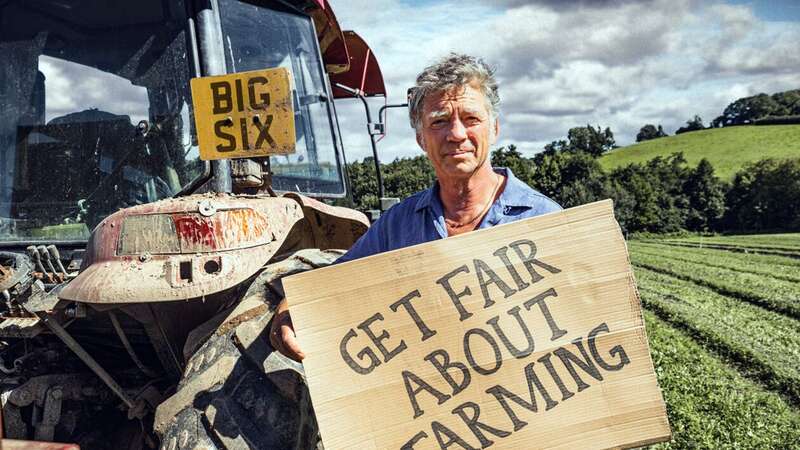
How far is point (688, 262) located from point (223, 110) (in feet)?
62.5

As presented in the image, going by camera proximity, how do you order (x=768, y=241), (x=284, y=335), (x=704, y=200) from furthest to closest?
(x=704, y=200), (x=768, y=241), (x=284, y=335)

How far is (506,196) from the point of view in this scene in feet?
7.73

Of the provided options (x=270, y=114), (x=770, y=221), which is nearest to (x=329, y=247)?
(x=270, y=114)

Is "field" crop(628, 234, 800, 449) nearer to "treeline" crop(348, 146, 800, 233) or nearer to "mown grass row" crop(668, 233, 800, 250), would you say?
"mown grass row" crop(668, 233, 800, 250)

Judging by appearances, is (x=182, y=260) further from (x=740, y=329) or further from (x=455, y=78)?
(x=740, y=329)

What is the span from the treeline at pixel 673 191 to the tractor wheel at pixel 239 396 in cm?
3776

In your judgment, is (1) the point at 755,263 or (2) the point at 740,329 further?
(1) the point at 755,263

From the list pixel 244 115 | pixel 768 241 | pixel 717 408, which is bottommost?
pixel 768 241

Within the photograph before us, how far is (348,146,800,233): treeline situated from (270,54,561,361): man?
123 feet

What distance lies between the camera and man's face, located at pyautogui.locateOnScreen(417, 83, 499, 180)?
2291 millimetres

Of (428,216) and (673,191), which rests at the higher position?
(428,216)

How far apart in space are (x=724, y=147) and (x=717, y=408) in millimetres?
71079

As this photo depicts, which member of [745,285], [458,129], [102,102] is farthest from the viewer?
[745,285]

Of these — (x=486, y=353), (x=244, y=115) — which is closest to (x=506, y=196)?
(x=486, y=353)
